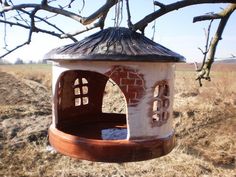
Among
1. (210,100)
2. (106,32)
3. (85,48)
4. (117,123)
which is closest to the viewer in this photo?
(85,48)

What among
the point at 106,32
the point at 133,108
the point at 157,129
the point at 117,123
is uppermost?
the point at 106,32

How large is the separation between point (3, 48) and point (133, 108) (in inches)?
40.6

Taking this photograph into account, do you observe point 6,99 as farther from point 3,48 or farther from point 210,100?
point 3,48

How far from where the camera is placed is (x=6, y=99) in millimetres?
10195

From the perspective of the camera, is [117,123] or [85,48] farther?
[117,123]

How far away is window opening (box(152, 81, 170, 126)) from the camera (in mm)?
A: 2109

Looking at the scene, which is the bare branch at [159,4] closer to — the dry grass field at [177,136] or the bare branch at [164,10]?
the bare branch at [164,10]

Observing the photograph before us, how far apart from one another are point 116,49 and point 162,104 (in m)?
0.57

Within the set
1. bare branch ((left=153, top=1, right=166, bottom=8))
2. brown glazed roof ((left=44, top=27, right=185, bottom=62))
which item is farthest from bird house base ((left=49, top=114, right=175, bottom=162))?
bare branch ((left=153, top=1, right=166, bottom=8))

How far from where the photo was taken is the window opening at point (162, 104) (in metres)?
2.11

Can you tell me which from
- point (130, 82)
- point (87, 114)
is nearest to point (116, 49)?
point (130, 82)

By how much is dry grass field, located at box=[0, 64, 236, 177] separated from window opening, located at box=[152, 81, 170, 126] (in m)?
2.64

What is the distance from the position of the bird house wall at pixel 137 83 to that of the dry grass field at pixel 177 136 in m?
2.88

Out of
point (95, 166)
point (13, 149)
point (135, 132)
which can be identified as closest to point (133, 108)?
point (135, 132)
